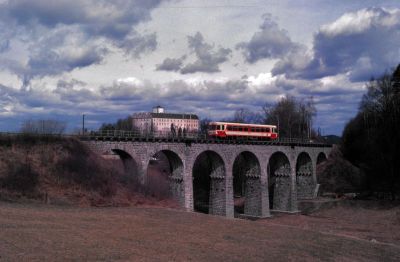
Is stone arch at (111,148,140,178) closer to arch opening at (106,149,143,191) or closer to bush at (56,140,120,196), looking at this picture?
arch opening at (106,149,143,191)

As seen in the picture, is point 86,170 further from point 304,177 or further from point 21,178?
point 304,177

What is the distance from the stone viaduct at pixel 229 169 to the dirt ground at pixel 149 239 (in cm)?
1096

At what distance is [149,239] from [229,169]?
1309 inches

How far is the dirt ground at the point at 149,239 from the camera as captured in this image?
16.6 meters

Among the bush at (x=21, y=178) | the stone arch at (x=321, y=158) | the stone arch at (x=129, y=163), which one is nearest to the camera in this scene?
the bush at (x=21, y=178)

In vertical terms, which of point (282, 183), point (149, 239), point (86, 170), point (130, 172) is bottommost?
point (282, 183)

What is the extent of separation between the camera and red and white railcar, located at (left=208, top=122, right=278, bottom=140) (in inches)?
2151

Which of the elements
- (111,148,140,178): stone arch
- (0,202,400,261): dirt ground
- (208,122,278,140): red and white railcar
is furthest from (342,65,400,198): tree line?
(111,148,140,178): stone arch

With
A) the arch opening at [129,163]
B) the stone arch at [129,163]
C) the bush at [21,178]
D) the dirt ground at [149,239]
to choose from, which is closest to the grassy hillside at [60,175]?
the bush at [21,178]

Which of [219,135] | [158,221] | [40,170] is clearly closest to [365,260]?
[158,221]

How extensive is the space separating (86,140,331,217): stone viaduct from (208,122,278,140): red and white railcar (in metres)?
1.45

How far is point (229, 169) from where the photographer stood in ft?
173

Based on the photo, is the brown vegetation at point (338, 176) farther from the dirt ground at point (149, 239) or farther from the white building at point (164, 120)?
the white building at point (164, 120)

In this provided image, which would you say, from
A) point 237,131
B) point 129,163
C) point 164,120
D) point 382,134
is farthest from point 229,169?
point 164,120
